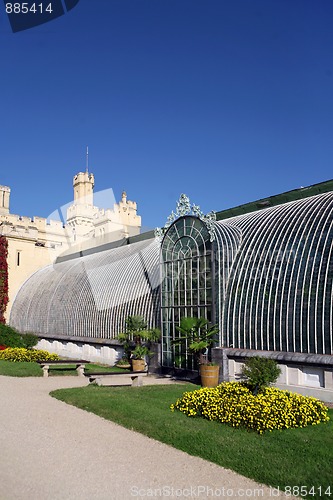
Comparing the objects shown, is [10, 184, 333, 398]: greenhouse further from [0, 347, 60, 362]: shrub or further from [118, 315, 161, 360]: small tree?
[0, 347, 60, 362]: shrub

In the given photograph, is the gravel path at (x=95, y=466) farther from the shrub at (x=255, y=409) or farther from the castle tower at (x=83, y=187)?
the castle tower at (x=83, y=187)

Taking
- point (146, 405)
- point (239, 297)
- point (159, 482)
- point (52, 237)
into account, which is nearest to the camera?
point (159, 482)

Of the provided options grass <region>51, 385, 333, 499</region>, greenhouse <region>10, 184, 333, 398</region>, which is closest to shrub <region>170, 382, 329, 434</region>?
grass <region>51, 385, 333, 499</region>

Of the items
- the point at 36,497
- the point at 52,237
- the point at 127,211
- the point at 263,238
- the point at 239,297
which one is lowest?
the point at 36,497

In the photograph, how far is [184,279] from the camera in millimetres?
19953

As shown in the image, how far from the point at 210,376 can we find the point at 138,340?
578 centimetres

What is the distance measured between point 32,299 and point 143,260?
13.8 meters

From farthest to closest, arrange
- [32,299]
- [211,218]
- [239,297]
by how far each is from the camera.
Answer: [32,299] < [211,218] < [239,297]

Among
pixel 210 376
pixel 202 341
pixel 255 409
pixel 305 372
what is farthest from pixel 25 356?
pixel 255 409

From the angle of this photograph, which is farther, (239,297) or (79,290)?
(79,290)

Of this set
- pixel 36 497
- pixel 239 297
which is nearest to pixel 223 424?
pixel 36 497

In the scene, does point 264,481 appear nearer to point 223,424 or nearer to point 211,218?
point 223,424

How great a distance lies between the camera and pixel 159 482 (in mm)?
7551

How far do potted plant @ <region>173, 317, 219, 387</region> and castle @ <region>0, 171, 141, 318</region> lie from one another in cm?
2645
